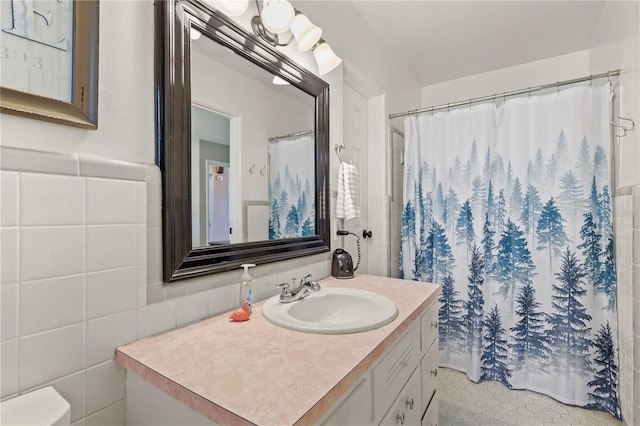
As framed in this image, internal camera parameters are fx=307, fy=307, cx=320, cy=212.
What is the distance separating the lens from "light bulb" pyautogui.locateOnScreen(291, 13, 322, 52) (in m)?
1.35

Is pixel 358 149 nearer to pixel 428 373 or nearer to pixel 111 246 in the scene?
pixel 428 373

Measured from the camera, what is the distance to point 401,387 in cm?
105

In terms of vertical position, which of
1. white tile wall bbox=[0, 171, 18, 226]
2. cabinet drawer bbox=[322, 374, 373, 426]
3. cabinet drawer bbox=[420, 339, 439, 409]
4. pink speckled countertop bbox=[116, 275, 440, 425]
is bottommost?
cabinet drawer bbox=[420, 339, 439, 409]

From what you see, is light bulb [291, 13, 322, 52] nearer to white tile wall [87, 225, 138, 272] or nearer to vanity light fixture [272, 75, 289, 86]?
vanity light fixture [272, 75, 289, 86]

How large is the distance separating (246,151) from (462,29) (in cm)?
189

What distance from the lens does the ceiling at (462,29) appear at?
1863 mm

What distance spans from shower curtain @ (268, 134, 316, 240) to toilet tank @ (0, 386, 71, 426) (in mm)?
821

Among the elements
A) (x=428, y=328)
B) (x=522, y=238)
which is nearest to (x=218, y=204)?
(x=428, y=328)

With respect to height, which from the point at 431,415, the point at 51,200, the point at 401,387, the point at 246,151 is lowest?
the point at 431,415

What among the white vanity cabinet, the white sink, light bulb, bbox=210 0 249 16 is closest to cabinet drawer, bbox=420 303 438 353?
the white vanity cabinet

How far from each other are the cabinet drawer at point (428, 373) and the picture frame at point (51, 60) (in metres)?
1.45

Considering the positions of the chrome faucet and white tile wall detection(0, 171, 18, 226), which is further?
the chrome faucet

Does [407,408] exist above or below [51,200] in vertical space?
below

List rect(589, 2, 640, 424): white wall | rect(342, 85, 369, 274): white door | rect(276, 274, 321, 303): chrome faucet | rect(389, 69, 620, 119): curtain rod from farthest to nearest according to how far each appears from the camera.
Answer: rect(342, 85, 369, 274): white door, rect(389, 69, 620, 119): curtain rod, rect(589, 2, 640, 424): white wall, rect(276, 274, 321, 303): chrome faucet
